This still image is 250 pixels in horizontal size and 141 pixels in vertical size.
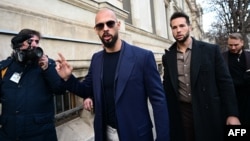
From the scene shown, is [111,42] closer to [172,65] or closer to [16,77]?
[16,77]

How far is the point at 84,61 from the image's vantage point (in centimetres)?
529

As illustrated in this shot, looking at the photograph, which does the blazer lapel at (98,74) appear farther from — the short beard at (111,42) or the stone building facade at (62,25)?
the stone building facade at (62,25)

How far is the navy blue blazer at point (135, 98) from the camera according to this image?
237 cm

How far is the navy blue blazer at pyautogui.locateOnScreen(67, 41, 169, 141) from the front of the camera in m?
2.37

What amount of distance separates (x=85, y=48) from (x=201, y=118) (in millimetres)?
2946

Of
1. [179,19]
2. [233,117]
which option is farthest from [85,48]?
[233,117]

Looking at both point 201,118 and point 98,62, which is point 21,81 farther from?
point 201,118

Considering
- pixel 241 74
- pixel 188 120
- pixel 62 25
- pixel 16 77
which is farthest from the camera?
pixel 62 25

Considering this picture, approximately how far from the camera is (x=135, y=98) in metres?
2.41

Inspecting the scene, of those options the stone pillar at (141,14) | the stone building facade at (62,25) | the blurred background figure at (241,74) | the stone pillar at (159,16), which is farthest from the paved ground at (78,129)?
the stone pillar at (159,16)

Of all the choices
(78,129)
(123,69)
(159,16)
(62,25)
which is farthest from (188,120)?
(159,16)

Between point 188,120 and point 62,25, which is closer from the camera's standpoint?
point 188,120

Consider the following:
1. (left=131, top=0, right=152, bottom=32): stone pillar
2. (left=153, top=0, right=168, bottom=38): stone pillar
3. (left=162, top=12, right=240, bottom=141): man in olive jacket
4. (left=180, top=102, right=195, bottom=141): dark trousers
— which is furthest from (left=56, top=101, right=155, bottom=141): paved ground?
(left=153, top=0, right=168, bottom=38): stone pillar

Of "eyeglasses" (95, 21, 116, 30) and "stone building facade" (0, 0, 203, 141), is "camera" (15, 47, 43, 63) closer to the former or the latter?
"eyeglasses" (95, 21, 116, 30)
